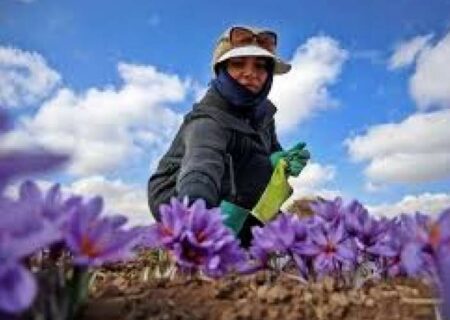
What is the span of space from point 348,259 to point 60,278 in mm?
1313

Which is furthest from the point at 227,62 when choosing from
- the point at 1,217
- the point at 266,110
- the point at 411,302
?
the point at 1,217

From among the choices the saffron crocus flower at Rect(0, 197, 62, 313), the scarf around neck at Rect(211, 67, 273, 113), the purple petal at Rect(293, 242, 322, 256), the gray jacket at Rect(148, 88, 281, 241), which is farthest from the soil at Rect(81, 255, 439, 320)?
the scarf around neck at Rect(211, 67, 273, 113)

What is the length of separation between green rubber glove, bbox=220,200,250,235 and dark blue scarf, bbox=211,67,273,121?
0.68 metres

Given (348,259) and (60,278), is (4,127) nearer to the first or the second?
(60,278)

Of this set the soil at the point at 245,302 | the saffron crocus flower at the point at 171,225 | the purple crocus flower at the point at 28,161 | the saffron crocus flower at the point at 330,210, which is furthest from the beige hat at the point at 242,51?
the purple crocus flower at the point at 28,161

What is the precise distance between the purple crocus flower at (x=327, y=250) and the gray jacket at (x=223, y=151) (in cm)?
245

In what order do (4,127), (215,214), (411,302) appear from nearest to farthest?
(4,127) < (411,302) < (215,214)

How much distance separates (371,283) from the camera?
8.11 ft

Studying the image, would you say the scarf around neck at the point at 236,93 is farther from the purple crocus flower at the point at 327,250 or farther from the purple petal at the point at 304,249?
the purple petal at the point at 304,249

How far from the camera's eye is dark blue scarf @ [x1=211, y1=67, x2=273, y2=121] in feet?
18.2

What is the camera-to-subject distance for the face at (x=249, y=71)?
5.66 meters

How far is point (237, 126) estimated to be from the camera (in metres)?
5.54

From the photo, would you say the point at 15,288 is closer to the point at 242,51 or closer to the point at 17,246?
the point at 17,246

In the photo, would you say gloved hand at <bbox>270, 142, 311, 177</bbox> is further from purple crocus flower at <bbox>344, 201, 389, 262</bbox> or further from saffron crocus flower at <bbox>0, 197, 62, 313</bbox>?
saffron crocus flower at <bbox>0, 197, 62, 313</bbox>
